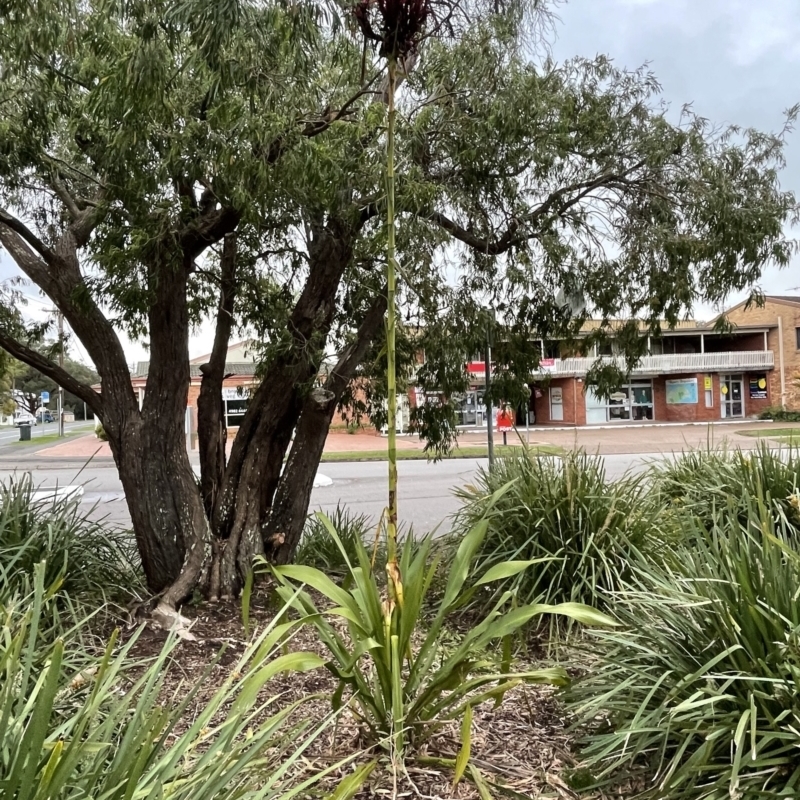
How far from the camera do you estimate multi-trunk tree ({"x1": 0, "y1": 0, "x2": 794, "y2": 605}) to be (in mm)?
4098

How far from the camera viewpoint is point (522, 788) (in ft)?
8.55

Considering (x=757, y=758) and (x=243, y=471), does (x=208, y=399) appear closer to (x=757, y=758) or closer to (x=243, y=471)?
(x=243, y=471)

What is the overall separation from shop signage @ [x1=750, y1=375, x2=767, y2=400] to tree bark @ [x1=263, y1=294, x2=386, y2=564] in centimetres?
3829

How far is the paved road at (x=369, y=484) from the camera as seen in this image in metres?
11.1

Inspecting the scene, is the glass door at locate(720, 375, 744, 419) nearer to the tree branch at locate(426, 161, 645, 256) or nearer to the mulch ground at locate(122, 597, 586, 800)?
the tree branch at locate(426, 161, 645, 256)

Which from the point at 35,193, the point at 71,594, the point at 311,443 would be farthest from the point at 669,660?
the point at 35,193

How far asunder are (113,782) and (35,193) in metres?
6.24

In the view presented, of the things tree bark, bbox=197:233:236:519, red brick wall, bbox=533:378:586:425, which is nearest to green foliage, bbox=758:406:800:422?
red brick wall, bbox=533:378:586:425

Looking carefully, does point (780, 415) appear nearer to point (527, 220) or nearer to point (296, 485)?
point (527, 220)

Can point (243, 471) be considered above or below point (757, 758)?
above

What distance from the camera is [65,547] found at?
4578 millimetres

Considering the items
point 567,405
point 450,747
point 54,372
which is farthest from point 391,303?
point 567,405

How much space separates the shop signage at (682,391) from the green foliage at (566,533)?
118 ft

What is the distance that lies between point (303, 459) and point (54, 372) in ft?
6.62
